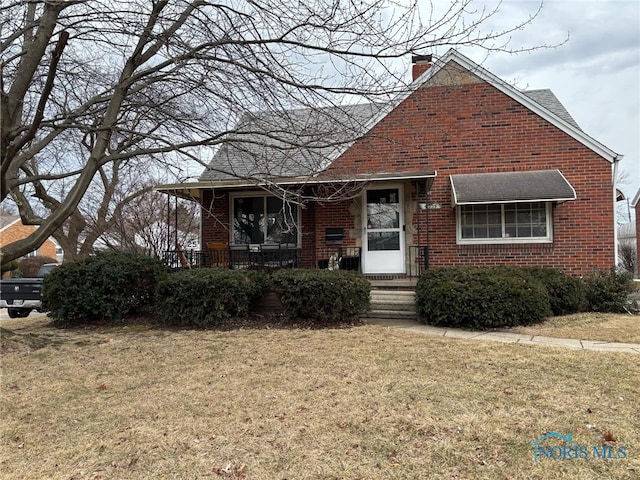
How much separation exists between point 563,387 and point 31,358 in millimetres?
6556

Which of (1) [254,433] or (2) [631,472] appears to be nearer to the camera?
(2) [631,472]

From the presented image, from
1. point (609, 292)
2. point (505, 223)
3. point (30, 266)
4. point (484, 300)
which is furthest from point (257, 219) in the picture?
point (30, 266)

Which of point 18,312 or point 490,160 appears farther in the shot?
point 18,312

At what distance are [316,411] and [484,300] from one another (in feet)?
14.1

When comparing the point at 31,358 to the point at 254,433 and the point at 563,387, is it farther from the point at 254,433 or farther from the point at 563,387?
the point at 563,387

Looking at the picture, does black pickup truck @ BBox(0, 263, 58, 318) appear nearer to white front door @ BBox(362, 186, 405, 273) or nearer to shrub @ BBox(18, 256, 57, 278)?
white front door @ BBox(362, 186, 405, 273)

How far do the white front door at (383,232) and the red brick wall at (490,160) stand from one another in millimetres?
683

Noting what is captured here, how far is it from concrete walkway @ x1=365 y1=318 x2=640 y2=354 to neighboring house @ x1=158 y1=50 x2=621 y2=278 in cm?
272

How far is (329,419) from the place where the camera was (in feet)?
12.3

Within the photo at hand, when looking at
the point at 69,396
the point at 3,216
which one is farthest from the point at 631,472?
the point at 3,216

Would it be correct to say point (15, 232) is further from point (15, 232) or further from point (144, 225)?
point (144, 225)

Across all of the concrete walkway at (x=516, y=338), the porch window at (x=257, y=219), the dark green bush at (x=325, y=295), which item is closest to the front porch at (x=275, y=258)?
the porch window at (x=257, y=219)

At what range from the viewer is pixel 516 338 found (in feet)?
21.5

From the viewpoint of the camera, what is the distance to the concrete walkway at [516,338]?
19.2 feet
